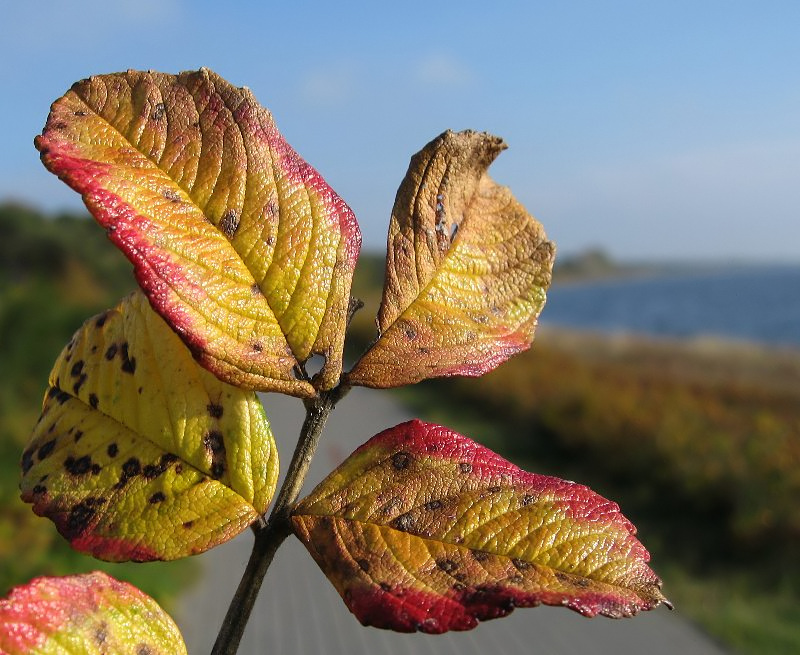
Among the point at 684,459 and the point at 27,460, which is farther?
the point at 684,459

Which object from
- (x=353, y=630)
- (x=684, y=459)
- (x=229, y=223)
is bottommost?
(x=353, y=630)

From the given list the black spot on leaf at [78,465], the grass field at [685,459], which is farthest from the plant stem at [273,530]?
the grass field at [685,459]

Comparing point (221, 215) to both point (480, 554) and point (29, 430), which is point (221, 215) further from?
point (29, 430)

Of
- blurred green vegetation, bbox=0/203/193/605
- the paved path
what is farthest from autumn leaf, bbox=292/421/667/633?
the paved path

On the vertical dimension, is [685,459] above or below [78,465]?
above

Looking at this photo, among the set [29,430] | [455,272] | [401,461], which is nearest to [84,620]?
[401,461]

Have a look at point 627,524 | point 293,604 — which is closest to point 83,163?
point 627,524
